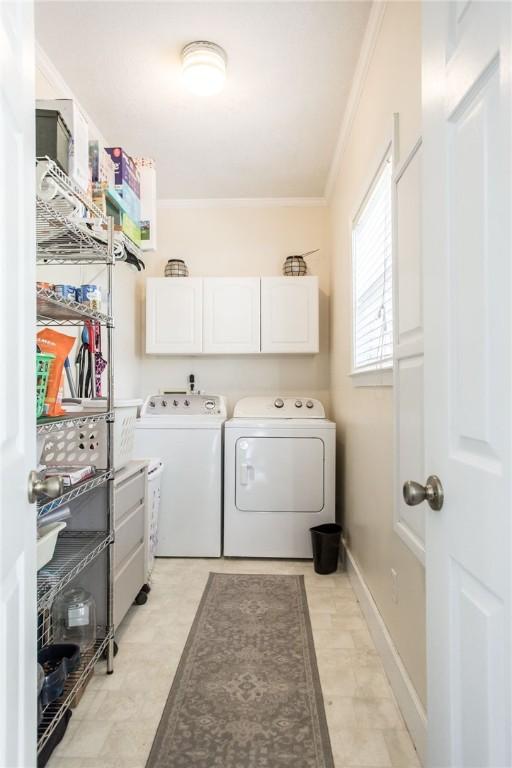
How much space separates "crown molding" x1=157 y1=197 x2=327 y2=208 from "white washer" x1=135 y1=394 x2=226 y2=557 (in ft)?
6.14

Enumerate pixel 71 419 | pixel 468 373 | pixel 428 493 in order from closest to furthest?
1. pixel 468 373
2. pixel 428 493
3. pixel 71 419

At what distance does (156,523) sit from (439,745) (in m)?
2.21

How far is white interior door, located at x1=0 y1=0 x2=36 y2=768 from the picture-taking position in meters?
0.69

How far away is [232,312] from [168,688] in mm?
2419

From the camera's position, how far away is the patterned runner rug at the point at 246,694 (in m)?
1.31

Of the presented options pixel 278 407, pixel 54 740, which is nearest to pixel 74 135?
pixel 54 740

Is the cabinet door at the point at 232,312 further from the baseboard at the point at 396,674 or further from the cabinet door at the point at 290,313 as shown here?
the baseboard at the point at 396,674

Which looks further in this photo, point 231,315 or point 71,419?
point 231,315

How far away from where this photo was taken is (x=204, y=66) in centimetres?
204

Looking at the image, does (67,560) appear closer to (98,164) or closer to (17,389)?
(17,389)

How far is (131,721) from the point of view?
4.74 feet

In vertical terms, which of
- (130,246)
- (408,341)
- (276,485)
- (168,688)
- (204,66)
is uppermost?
(204,66)

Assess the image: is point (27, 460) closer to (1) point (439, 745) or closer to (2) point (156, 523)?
(1) point (439, 745)

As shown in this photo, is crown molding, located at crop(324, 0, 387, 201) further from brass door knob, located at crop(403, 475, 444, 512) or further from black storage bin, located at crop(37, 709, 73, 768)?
black storage bin, located at crop(37, 709, 73, 768)
